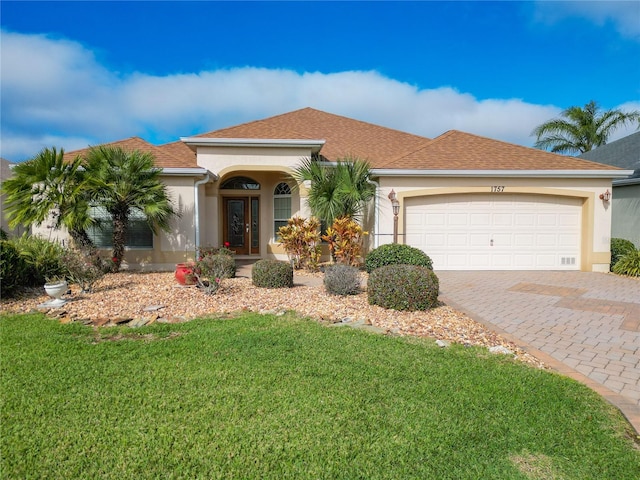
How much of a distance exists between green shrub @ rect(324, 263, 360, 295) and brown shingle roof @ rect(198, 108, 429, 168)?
6.57 m

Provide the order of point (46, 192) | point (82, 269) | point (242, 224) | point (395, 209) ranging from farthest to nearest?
point (242, 224) → point (395, 209) → point (46, 192) → point (82, 269)

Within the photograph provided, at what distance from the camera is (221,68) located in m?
14.4

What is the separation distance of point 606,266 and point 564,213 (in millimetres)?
2239

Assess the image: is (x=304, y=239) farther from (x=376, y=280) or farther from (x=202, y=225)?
(x=376, y=280)

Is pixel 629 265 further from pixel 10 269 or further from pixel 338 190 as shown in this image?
pixel 10 269

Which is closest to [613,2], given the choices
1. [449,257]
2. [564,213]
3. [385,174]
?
[564,213]

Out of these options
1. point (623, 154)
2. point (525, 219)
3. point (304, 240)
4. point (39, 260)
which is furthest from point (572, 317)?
point (623, 154)

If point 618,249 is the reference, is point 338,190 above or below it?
above

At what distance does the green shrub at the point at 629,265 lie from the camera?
39.3 feet

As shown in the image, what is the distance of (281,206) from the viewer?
1497 cm

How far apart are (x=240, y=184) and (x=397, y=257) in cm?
779

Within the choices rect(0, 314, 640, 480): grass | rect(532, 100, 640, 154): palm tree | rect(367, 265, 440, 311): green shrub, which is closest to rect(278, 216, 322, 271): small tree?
rect(367, 265, 440, 311): green shrub

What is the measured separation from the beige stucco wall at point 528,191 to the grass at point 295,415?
801cm

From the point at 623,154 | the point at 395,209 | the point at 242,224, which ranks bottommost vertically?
the point at 242,224
